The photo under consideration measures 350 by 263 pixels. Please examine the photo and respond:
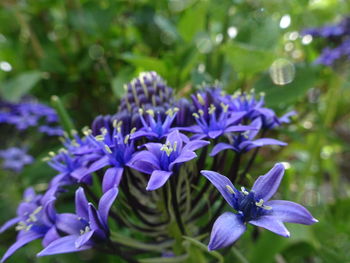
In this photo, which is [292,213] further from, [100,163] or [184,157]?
[100,163]

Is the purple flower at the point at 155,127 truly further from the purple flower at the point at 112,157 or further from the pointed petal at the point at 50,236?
the pointed petal at the point at 50,236

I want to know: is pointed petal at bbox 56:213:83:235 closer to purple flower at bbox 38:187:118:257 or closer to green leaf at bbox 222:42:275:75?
purple flower at bbox 38:187:118:257

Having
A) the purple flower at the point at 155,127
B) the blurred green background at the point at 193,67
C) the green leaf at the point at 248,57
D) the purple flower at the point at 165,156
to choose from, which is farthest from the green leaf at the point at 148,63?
the purple flower at the point at 165,156

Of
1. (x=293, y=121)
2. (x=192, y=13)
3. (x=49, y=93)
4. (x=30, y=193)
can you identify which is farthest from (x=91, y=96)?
(x=293, y=121)

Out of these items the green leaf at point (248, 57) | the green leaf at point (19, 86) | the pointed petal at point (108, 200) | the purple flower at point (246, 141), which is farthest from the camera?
the green leaf at point (19, 86)

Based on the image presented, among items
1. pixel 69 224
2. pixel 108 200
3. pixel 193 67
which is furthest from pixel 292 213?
pixel 193 67

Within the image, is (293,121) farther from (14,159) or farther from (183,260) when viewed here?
(14,159)

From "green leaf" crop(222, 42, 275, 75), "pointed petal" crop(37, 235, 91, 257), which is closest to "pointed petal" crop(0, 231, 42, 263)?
"pointed petal" crop(37, 235, 91, 257)
